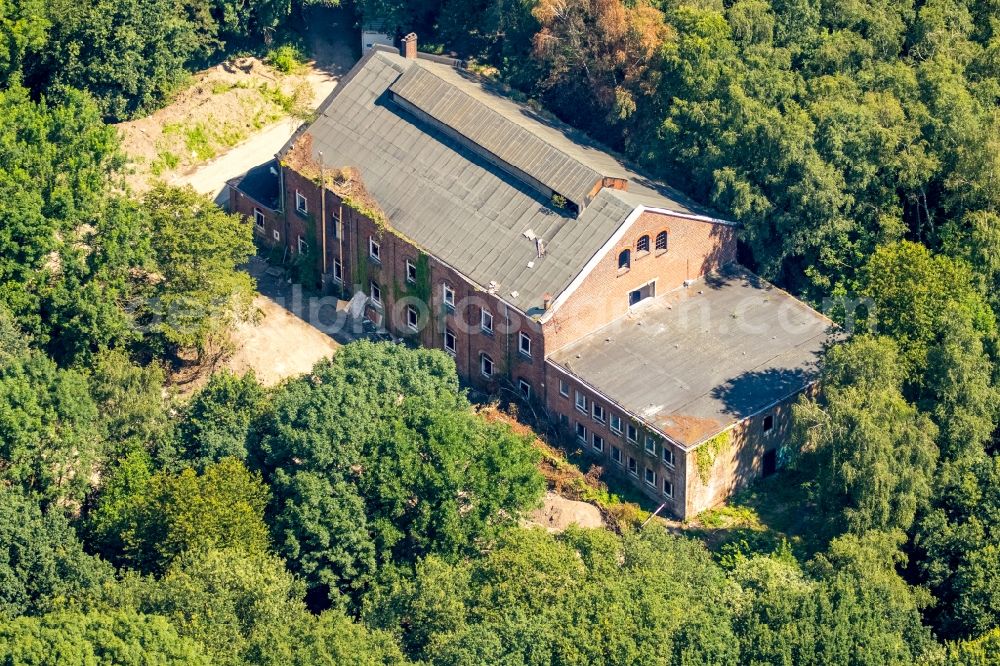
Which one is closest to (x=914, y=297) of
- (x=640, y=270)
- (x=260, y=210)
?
(x=640, y=270)

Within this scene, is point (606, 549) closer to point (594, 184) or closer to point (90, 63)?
point (594, 184)

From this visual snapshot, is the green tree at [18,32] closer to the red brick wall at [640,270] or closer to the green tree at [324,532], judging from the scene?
the green tree at [324,532]

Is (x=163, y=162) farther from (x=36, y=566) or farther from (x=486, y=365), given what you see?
(x=36, y=566)

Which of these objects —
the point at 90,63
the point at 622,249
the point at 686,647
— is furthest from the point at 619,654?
the point at 90,63

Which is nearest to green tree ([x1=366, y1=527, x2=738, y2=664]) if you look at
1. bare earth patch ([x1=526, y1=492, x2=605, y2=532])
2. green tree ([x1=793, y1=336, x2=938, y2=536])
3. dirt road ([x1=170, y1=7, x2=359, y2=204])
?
bare earth patch ([x1=526, y1=492, x2=605, y2=532])

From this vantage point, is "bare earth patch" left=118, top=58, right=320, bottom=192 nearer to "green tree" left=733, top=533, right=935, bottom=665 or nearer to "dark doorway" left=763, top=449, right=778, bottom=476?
"dark doorway" left=763, top=449, right=778, bottom=476

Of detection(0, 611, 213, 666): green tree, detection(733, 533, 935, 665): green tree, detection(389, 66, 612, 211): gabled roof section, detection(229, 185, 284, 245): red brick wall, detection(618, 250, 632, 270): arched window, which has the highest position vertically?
detection(389, 66, 612, 211): gabled roof section

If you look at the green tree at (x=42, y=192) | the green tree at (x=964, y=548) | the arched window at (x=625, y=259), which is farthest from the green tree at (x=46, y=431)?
the green tree at (x=964, y=548)
